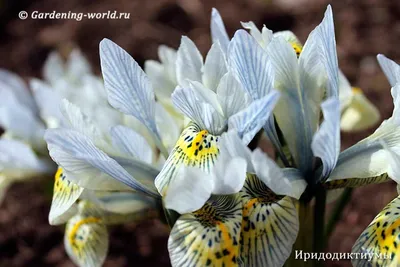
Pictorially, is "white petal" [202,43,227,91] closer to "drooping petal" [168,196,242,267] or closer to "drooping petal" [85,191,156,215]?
"drooping petal" [168,196,242,267]

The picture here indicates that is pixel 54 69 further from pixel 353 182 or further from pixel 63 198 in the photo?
pixel 353 182

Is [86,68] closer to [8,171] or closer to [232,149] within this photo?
[8,171]

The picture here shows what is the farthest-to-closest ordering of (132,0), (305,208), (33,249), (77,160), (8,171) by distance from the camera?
(132,0) < (33,249) < (8,171) < (305,208) < (77,160)

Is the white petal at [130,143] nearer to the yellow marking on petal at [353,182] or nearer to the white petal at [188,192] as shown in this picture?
the white petal at [188,192]

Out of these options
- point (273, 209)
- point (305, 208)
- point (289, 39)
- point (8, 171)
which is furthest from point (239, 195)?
point (8, 171)

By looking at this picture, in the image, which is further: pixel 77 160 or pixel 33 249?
pixel 33 249

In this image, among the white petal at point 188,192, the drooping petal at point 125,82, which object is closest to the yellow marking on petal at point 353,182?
the white petal at point 188,192

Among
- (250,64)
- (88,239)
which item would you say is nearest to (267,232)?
(250,64)
